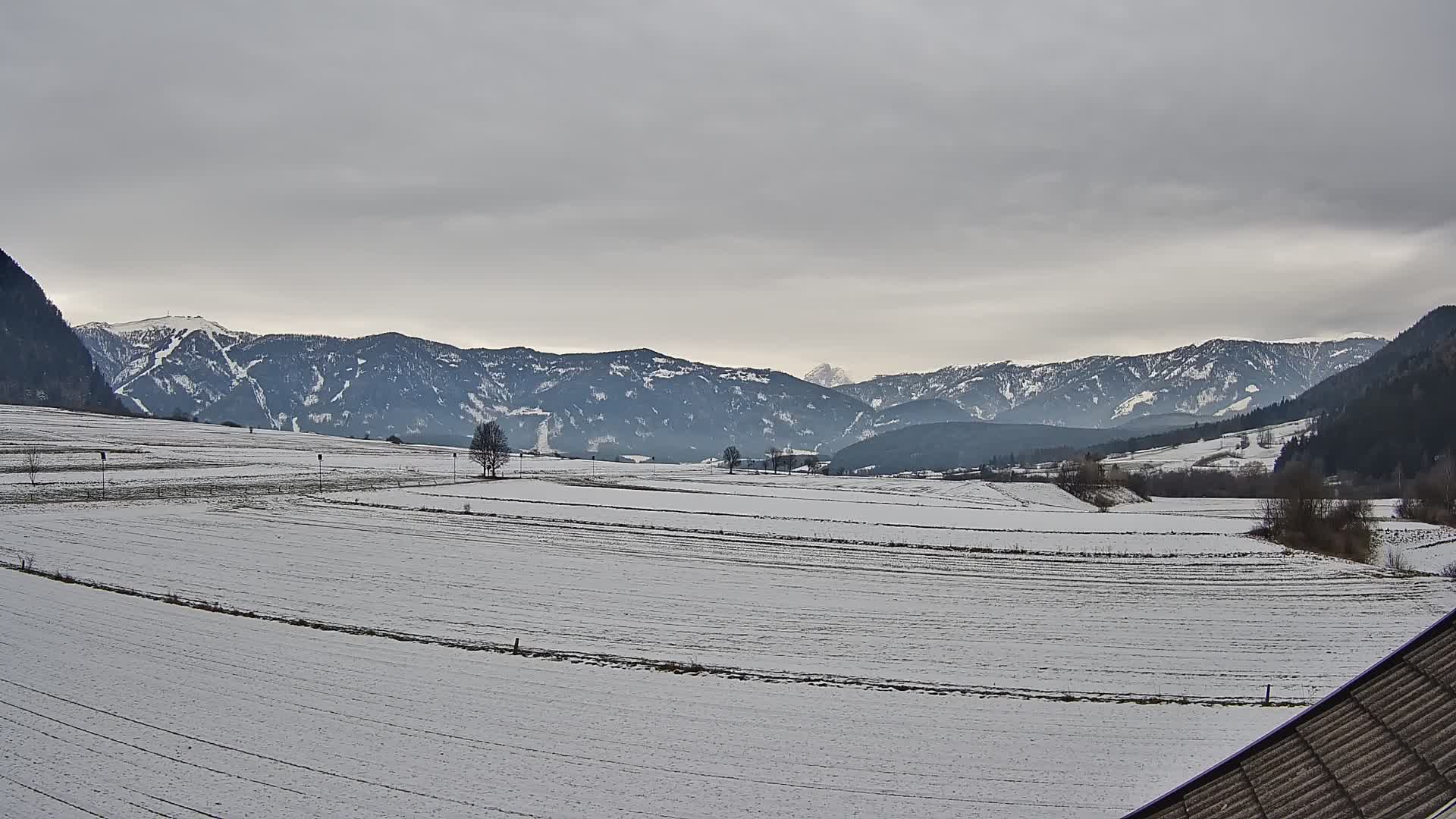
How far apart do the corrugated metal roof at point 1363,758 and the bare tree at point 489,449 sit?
110 m

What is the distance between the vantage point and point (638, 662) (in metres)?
27.1

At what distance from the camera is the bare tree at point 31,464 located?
→ 79062mm

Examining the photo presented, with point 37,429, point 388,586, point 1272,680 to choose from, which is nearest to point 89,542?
point 388,586

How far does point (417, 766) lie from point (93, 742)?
726 cm

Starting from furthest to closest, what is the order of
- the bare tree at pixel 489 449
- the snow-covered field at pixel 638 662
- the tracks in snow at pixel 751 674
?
the bare tree at pixel 489 449 → the tracks in snow at pixel 751 674 → the snow-covered field at pixel 638 662

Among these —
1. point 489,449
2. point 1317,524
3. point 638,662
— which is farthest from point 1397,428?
point 638,662

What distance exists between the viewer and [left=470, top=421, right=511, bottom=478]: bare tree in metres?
116

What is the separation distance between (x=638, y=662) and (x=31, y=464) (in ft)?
278

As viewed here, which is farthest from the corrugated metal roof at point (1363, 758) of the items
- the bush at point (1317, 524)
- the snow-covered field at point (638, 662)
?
the bush at point (1317, 524)

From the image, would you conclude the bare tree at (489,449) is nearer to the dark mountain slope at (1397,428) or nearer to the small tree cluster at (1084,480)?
the small tree cluster at (1084,480)

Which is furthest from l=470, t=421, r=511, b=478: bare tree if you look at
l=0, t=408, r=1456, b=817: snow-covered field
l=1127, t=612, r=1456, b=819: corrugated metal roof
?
l=1127, t=612, r=1456, b=819: corrugated metal roof

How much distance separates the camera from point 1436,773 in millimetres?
7305

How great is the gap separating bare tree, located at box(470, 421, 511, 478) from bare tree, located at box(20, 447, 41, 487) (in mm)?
46918

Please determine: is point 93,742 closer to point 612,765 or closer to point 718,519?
point 612,765
